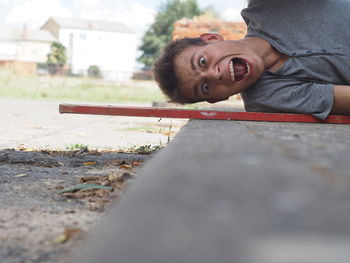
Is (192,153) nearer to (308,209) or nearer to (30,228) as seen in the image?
(308,209)

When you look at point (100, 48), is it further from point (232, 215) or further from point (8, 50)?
point (232, 215)

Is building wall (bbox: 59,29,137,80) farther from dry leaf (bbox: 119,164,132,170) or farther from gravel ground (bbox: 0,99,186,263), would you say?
dry leaf (bbox: 119,164,132,170)

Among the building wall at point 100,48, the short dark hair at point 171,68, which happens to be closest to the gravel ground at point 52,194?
the short dark hair at point 171,68

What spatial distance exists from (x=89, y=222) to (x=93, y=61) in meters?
63.3

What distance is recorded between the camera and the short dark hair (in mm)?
3182

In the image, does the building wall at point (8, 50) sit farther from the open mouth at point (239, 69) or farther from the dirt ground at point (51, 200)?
the open mouth at point (239, 69)

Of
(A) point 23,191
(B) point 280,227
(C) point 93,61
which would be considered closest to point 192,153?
(B) point 280,227

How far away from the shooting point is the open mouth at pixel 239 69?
112 inches

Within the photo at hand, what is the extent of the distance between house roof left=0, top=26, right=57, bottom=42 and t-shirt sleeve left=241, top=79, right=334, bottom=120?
2518 inches

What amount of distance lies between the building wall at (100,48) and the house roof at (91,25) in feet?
1.88

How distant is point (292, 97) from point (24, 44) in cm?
6414

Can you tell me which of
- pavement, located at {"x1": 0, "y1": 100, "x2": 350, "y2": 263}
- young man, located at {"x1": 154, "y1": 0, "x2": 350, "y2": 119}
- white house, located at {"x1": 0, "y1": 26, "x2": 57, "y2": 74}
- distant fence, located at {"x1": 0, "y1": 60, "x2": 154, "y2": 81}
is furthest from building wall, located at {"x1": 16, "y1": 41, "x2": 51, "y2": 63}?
pavement, located at {"x1": 0, "y1": 100, "x2": 350, "y2": 263}

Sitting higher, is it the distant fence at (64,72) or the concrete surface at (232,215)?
the distant fence at (64,72)

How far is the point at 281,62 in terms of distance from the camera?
3.01 metres
